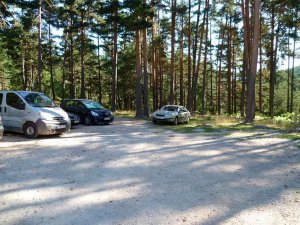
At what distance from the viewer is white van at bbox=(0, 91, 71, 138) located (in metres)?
11.5

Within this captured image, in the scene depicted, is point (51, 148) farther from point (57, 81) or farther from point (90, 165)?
point (57, 81)

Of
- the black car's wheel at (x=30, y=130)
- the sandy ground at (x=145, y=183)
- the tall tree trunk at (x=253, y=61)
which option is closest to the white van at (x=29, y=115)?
the black car's wheel at (x=30, y=130)

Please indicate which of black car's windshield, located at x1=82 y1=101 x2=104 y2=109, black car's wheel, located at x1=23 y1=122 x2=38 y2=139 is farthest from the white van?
black car's windshield, located at x1=82 y1=101 x2=104 y2=109

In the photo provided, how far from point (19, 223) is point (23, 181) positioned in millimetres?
2065

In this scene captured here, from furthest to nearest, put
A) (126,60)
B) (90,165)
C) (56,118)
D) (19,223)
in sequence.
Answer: (126,60) → (56,118) → (90,165) → (19,223)

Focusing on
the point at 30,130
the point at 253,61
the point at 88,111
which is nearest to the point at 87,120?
the point at 88,111

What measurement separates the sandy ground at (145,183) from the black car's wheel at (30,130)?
0.61 meters

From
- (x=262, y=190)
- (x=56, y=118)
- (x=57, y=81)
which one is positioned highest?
(x=57, y=81)

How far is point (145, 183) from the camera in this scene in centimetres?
643

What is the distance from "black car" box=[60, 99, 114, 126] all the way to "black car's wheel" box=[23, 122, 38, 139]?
5918 millimetres

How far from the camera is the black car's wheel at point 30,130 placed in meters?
11.6

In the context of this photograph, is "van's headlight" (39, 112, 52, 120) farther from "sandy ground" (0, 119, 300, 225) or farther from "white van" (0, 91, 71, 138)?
"sandy ground" (0, 119, 300, 225)

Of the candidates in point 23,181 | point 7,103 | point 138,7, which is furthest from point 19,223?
point 138,7

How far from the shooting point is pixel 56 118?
12.0 meters
